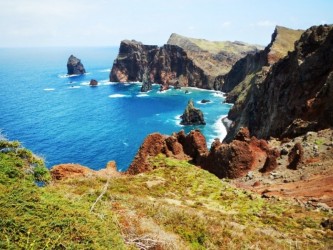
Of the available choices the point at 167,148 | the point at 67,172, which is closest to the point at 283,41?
the point at 167,148

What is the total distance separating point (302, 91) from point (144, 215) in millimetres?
55666

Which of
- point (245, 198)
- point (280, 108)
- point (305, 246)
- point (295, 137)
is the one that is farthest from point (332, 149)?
point (280, 108)

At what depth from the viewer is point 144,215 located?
23.4m

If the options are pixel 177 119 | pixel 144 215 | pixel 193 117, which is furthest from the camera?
pixel 177 119

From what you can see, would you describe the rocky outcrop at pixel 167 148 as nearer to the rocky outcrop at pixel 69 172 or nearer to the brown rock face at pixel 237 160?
the brown rock face at pixel 237 160

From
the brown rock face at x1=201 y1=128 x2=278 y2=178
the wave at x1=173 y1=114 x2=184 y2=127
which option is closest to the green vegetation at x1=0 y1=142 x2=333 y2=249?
the brown rock face at x1=201 y1=128 x2=278 y2=178

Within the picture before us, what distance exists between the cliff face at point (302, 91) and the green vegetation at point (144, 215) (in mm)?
25227

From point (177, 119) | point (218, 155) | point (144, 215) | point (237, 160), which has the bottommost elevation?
point (177, 119)

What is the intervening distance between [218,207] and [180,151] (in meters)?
21.0

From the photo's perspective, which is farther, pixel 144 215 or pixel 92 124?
pixel 92 124

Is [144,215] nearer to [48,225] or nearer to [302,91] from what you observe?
[48,225]

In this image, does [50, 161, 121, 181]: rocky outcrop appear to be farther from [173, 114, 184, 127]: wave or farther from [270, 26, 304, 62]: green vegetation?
[270, 26, 304, 62]: green vegetation

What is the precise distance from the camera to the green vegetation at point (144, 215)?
1492 cm

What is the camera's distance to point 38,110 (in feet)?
529
